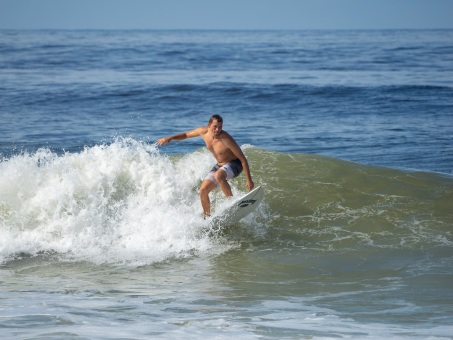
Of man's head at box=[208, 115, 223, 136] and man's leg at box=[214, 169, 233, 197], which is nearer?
man's head at box=[208, 115, 223, 136]

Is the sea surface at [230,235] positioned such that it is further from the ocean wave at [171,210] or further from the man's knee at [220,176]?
the man's knee at [220,176]

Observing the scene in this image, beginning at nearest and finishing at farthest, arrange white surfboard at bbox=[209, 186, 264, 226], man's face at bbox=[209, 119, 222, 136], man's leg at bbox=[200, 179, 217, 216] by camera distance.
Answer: man's face at bbox=[209, 119, 222, 136], white surfboard at bbox=[209, 186, 264, 226], man's leg at bbox=[200, 179, 217, 216]

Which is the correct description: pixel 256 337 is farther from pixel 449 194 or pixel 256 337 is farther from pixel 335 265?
pixel 449 194

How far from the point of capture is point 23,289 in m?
7.62

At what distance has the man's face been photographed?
31.4 feet

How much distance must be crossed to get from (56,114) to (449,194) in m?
13.6

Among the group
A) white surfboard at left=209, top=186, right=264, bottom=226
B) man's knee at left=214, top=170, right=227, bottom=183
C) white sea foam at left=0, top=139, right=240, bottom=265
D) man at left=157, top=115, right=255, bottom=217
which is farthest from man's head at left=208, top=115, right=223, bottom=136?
white sea foam at left=0, top=139, right=240, bottom=265

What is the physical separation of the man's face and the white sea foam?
1.22 m

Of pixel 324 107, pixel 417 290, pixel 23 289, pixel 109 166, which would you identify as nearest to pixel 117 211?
pixel 109 166

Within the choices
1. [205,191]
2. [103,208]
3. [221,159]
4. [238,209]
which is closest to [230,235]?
[238,209]

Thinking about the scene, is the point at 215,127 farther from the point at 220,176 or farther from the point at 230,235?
the point at 230,235

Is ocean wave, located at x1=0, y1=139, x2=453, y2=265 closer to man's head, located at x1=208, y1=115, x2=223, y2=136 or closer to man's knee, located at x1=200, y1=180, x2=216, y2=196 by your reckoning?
man's knee, located at x1=200, y1=180, x2=216, y2=196

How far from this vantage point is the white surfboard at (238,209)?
968 centimetres

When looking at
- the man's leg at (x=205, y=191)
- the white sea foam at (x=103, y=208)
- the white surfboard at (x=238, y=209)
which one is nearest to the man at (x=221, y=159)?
the man's leg at (x=205, y=191)
